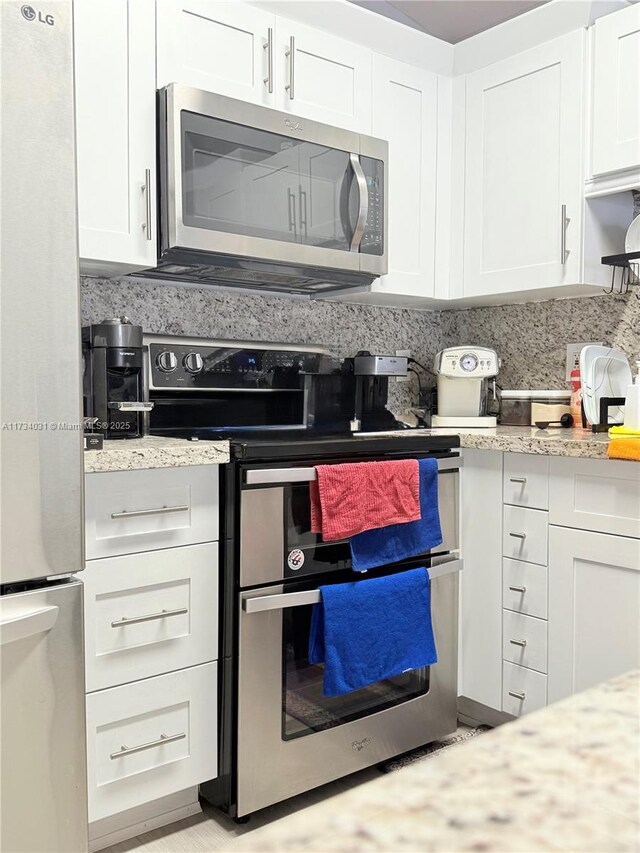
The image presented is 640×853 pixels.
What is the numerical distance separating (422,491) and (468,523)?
11.7 inches

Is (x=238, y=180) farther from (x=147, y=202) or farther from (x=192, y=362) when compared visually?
(x=192, y=362)

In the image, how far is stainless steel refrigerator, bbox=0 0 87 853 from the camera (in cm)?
115

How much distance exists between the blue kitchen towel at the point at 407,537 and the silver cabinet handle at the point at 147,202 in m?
0.97

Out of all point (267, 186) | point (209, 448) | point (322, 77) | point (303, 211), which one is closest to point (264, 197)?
point (267, 186)

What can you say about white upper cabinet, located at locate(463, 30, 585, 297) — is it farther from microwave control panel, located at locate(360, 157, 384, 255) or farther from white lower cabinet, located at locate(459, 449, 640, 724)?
white lower cabinet, located at locate(459, 449, 640, 724)

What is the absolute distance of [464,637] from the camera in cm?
230

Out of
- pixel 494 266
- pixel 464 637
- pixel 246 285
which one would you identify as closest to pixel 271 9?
pixel 246 285

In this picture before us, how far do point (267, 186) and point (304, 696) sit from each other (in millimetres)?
1415

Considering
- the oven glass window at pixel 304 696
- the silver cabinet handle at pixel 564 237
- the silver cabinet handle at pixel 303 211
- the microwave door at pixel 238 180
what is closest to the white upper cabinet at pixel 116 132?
the microwave door at pixel 238 180

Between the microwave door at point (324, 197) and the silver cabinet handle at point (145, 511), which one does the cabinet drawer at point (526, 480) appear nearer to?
the microwave door at point (324, 197)

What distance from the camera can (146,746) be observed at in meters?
1.68

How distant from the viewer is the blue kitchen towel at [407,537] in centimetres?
194

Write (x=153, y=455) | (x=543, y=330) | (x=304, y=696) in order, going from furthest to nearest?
1. (x=543, y=330)
2. (x=304, y=696)
3. (x=153, y=455)

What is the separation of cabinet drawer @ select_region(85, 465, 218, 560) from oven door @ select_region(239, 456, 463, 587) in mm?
91
